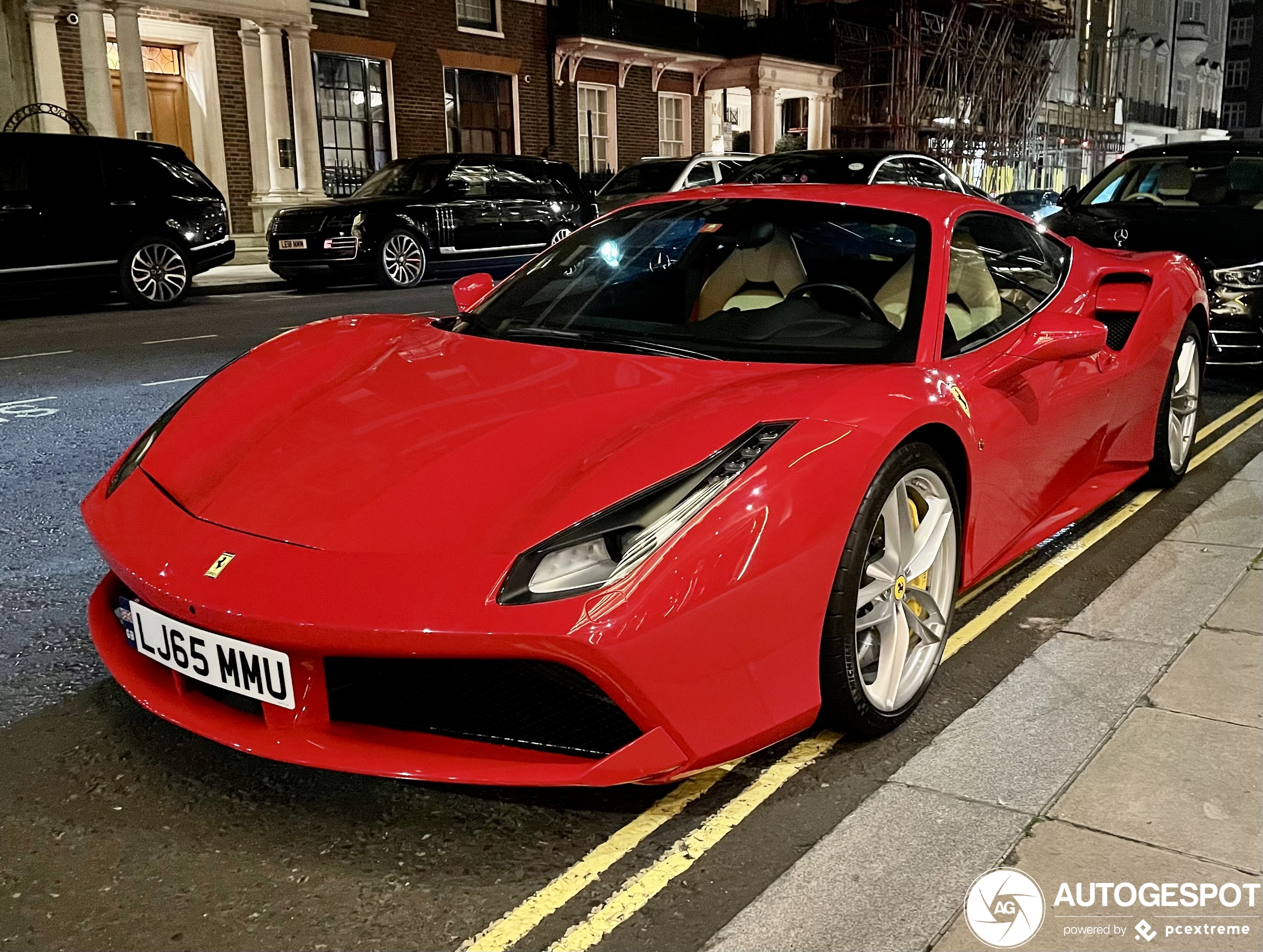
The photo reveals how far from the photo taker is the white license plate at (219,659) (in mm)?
2260

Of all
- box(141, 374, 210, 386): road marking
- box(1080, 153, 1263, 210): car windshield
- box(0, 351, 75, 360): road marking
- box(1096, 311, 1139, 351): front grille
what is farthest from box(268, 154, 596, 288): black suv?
box(1096, 311, 1139, 351): front grille

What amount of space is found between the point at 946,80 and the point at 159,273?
1126 inches

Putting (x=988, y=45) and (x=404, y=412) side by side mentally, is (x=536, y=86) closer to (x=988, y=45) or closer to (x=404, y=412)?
(x=988, y=45)

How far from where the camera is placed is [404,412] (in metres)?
2.87

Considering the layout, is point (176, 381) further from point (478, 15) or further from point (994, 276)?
point (478, 15)

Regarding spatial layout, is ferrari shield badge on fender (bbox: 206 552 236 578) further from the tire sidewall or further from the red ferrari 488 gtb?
the tire sidewall

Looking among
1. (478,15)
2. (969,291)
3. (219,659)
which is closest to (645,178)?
(478,15)

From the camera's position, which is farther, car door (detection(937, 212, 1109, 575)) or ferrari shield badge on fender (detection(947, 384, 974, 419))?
car door (detection(937, 212, 1109, 575))

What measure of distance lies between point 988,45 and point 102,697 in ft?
130

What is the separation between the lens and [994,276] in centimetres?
378

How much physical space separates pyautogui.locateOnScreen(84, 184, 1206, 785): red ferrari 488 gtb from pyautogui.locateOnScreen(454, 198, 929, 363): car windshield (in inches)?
0.5

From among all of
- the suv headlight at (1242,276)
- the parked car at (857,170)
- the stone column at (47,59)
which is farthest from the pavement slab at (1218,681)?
the stone column at (47,59)

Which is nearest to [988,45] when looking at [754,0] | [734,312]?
[754,0]

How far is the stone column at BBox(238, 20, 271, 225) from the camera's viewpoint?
1945cm
